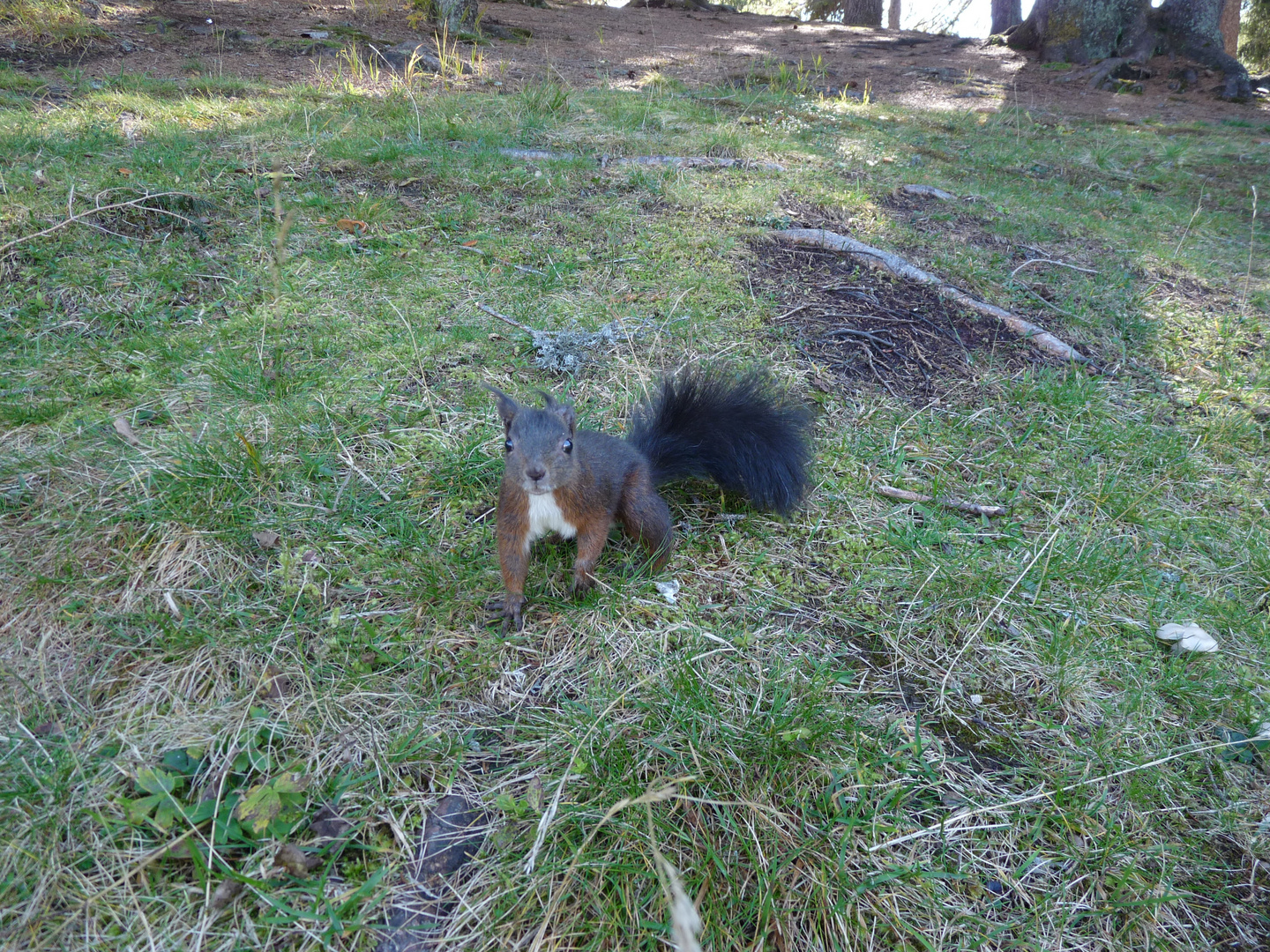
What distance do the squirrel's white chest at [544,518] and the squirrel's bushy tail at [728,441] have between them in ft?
1.70

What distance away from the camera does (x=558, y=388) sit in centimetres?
326

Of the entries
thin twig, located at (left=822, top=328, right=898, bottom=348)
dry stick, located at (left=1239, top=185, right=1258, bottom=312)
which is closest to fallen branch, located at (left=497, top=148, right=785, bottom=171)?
thin twig, located at (left=822, top=328, right=898, bottom=348)

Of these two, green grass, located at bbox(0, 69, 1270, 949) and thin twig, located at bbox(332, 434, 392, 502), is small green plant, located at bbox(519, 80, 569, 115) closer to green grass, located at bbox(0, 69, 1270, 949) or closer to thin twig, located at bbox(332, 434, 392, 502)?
green grass, located at bbox(0, 69, 1270, 949)

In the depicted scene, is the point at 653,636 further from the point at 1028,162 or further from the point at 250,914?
the point at 1028,162

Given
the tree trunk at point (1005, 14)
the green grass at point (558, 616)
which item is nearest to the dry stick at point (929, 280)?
the green grass at point (558, 616)

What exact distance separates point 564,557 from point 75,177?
158 inches

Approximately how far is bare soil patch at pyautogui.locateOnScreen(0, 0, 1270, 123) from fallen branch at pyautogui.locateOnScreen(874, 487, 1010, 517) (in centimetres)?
695

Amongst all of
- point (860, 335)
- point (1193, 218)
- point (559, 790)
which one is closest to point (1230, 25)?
point (1193, 218)

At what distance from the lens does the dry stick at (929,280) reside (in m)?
4.06

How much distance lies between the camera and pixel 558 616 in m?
2.25

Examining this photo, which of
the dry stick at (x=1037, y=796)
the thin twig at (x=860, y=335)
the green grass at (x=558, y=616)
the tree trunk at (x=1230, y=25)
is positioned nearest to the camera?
the green grass at (x=558, y=616)

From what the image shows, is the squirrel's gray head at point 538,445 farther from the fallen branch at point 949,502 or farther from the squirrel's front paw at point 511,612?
the fallen branch at point 949,502

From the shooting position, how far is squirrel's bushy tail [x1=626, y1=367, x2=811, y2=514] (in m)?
2.64

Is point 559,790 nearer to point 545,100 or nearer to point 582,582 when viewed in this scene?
point 582,582
